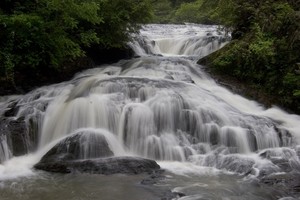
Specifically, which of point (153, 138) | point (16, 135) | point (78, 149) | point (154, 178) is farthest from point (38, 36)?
point (154, 178)

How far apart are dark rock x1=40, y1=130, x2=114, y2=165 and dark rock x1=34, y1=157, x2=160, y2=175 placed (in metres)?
0.22

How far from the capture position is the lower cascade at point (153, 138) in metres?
7.20

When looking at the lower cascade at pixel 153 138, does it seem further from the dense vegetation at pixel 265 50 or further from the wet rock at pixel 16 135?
the dense vegetation at pixel 265 50

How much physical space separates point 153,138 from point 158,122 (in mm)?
591

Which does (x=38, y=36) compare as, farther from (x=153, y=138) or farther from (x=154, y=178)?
(x=154, y=178)

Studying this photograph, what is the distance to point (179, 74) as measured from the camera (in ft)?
42.2

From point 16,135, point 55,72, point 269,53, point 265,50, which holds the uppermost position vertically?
point 265,50

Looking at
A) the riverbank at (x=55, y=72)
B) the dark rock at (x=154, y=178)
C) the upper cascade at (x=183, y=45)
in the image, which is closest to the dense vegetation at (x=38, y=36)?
the riverbank at (x=55, y=72)

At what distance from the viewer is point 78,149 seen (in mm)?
8125

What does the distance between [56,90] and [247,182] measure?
5965mm

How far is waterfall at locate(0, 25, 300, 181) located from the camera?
852cm

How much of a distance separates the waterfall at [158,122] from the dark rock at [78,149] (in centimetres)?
3

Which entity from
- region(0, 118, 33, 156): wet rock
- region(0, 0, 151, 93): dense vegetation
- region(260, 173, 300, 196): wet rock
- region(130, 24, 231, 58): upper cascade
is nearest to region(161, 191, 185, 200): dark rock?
region(260, 173, 300, 196): wet rock

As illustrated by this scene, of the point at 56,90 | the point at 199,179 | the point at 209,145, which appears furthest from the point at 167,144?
the point at 56,90
